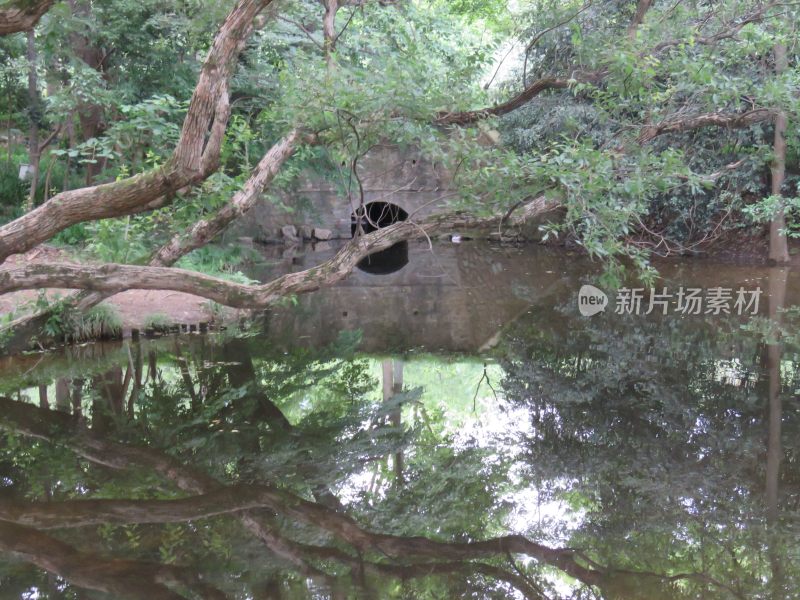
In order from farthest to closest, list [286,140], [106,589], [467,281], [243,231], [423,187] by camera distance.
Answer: [423,187] → [243,231] → [467,281] → [286,140] → [106,589]

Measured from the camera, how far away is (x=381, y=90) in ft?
18.7

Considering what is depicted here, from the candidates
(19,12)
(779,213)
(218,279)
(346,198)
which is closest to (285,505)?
(218,279)

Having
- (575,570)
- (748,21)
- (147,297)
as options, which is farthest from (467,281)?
(575,570)

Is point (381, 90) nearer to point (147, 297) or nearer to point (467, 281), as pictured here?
point (147, 297)

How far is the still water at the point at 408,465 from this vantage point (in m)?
3.55

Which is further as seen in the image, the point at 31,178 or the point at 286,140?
the point at 31,178

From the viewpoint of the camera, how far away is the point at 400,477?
4.74 meters

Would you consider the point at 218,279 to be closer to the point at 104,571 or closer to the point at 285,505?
the point at 285,505

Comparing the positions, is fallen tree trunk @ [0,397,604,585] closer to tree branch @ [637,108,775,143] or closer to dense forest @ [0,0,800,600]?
dense forest @ [0,0,800,600]

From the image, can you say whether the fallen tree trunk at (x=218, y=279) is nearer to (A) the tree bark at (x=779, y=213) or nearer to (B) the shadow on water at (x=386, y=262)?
(A) the tree bark at (x=779, y=213)

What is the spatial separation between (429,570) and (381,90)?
11.4 ft

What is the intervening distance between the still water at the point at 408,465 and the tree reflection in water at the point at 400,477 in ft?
0.06

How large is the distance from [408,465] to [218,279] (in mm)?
2229

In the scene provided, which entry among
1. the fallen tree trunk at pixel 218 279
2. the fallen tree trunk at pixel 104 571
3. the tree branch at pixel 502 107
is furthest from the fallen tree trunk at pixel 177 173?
the fallen tree trunk at pixel 104 571
